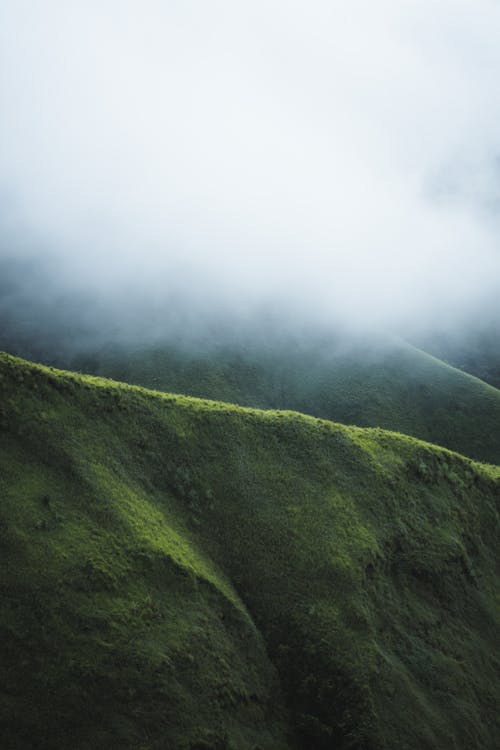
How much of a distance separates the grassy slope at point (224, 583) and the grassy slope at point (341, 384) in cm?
5176

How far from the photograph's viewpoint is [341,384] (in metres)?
122

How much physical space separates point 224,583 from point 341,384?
3310 inches

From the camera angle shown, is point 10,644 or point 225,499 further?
point 225,499

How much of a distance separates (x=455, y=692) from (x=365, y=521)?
51.9ft

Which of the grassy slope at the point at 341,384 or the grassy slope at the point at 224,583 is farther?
the grassy slope at the point at 341,384

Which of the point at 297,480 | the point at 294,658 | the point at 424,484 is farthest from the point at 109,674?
the point at 424,484

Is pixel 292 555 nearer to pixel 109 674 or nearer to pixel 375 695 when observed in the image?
pixel 375 695

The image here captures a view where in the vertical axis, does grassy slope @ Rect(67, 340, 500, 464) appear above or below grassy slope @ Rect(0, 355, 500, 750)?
above

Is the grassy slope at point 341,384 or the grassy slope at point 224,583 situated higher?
the grassy slope at point 341,384

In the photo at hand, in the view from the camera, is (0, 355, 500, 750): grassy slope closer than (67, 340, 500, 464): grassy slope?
Yes

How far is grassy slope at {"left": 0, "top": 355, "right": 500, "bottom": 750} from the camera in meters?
31.6

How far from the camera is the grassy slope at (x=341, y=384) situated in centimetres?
10950

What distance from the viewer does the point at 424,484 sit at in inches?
2333

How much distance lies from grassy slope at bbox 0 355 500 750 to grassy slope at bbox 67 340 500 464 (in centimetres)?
5176
